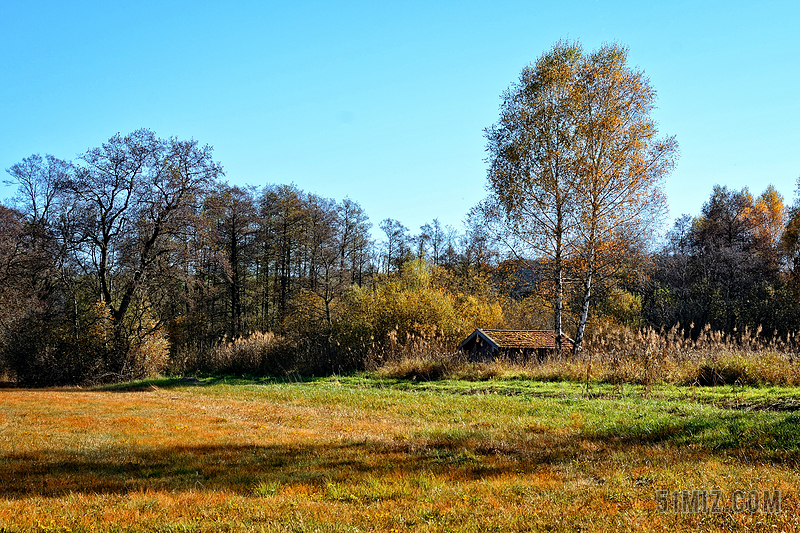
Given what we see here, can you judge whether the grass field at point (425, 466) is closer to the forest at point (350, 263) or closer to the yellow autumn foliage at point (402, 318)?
the forest at point (350, 263)

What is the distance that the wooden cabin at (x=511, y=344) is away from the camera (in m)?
21.7

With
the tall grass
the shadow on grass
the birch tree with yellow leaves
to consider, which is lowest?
the shadow on grass

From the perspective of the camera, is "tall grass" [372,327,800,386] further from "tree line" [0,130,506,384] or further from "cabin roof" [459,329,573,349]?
"tree line" [0,130,506,384]

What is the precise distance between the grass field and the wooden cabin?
9.29 metres

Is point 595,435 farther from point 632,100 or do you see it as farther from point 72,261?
point 72,261

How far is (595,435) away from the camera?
7945mm

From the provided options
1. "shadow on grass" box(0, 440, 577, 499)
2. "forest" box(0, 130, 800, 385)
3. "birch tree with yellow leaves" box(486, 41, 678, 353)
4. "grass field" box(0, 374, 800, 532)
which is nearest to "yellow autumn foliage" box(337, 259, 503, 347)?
"forest" box(0, 130, 800, 385)

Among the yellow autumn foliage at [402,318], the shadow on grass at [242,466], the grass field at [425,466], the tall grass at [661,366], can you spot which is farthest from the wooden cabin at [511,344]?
the shadow on grass at [242,466]

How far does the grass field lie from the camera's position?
14.8 feet

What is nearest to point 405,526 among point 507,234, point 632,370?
point 632,370

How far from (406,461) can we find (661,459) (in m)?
3.00

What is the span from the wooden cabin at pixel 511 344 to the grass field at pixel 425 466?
9.29 metres

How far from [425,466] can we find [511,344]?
1623 cm

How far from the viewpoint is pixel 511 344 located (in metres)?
22.1
